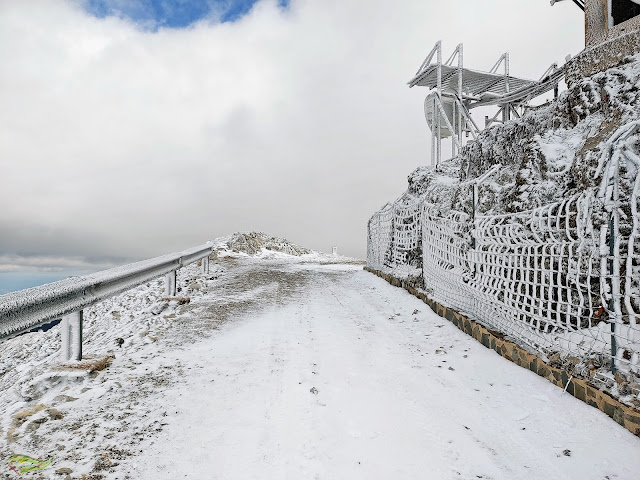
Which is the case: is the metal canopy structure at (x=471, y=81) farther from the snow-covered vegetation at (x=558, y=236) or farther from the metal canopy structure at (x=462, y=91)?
the snow-covered vegetation at (x=558, y=236)

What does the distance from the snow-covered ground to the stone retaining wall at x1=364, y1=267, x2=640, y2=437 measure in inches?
3.9

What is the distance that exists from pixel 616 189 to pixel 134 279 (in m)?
5.52

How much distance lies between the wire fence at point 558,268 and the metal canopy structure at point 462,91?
20051 millimetres

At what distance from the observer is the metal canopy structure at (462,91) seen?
2495cm

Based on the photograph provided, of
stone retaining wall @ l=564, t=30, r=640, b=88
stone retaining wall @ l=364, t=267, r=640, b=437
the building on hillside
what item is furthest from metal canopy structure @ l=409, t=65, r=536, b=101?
stone retaining wall @ l=364, t=267, r=640, b=437

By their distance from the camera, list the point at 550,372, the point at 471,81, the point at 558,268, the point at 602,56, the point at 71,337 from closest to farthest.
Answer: the point at 550,372, the point at 71,337, the point at 558,268, the point at 602,56, the point at 471,81

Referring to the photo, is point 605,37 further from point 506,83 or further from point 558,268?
point 506,83

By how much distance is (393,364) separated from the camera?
12.5 feet

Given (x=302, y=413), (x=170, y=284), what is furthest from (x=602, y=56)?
(x=170, y=284)

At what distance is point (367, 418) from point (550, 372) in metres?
1.90

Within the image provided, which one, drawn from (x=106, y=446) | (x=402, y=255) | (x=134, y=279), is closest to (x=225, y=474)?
(x=106, y=446)

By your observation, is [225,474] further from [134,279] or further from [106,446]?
[134,279]

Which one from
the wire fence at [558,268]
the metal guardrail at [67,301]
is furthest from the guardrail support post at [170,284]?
the wire fence at [558,268]

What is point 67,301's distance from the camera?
321 centimetres
